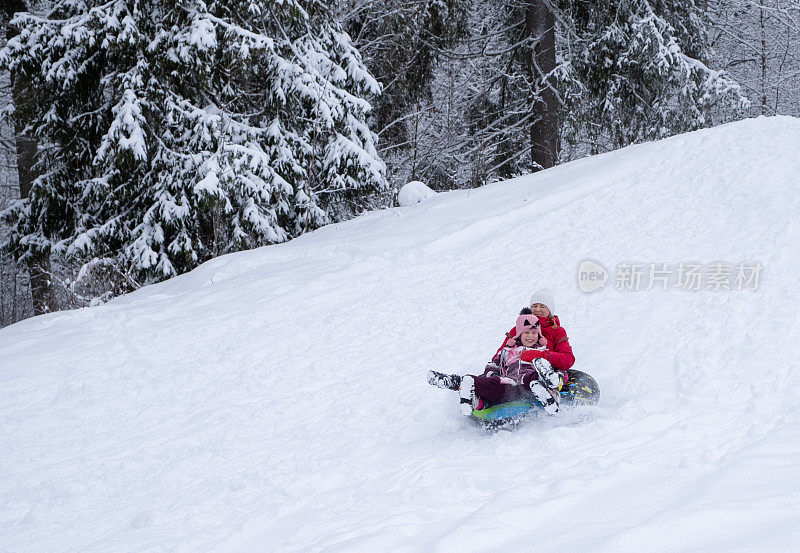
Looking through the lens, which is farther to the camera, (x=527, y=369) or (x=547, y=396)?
(x=527, y=369)

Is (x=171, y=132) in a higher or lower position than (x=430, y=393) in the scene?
higher

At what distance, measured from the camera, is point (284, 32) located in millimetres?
12055

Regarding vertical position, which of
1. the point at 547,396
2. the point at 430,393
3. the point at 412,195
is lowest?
the point at 430,393

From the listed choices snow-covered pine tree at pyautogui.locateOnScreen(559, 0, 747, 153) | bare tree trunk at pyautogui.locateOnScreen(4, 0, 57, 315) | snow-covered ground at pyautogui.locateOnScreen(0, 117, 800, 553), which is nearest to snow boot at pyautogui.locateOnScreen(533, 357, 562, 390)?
snow-covered ground at pyautogui.locateOnScreen(0, 117, 800, 553)

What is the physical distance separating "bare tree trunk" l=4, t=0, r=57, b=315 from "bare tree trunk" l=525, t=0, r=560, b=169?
9439 mm

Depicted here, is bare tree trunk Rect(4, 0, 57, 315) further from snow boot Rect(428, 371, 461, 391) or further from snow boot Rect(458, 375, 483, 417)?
snow boot Rect(458, 375, 483, 417)

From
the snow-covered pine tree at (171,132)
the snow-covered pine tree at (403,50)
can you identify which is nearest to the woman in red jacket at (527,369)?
the snow-covered pine tree at (171,132)

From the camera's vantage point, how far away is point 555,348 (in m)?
5.68

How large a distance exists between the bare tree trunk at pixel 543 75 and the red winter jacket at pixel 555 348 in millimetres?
9180

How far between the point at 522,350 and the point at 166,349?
3.59 metres

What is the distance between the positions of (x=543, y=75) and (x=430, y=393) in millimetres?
10057

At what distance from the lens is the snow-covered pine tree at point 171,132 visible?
34.8 feet

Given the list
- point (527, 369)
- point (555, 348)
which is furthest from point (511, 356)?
point (555, 348)

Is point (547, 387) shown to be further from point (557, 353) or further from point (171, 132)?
point (171, 132)
